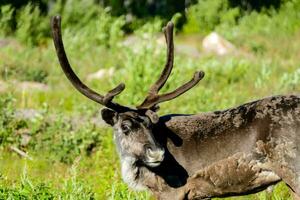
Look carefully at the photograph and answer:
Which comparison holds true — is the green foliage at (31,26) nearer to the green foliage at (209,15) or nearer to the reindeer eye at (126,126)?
the green foliage at (209,15)

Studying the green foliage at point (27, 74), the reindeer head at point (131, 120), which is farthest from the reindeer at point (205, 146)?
the green foliage at point (27, 74)

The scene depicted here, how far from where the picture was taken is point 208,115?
6.24 meters

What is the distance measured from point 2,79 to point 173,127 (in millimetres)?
8138

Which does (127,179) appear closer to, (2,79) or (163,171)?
(163,171)

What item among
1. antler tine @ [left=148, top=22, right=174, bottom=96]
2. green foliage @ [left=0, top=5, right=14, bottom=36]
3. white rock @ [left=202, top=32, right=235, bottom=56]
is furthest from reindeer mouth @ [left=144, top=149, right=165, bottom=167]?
white rock @ [left=202, top=32, right=235, bottom=56]

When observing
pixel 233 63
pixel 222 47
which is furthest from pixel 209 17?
pixel 233 63

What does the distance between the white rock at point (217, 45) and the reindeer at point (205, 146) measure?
1639cm

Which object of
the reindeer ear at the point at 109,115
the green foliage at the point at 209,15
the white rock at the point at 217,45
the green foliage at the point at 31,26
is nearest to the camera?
the reindeer ear at the point at 109,115

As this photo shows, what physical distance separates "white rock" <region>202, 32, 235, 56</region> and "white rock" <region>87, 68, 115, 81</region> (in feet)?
19.9

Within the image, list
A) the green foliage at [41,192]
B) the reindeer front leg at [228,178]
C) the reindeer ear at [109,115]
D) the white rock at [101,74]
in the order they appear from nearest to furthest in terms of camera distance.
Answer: the reindeer front leg at [228,178], the reindeer ear at [109,115], the green foliage at [41,192], the white rock at [101,74]

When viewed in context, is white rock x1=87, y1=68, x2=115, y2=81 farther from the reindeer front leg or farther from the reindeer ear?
the reindeer front leg

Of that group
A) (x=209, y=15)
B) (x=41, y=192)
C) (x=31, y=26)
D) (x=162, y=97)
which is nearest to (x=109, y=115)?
(x=162, y=97)

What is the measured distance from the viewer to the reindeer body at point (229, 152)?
5.81 metres

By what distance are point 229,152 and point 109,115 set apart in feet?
3.39
